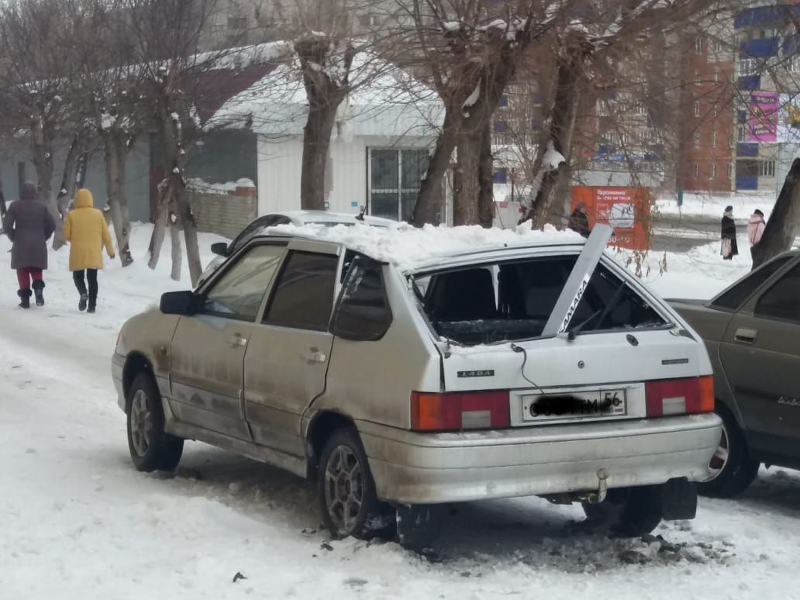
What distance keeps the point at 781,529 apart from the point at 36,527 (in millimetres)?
3810

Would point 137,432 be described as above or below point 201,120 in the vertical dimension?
below

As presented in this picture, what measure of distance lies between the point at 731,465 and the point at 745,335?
30.3 inches

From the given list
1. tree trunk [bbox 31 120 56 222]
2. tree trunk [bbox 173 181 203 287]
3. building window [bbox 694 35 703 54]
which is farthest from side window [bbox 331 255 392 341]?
tree trunk [bbox 31 120 56 222]

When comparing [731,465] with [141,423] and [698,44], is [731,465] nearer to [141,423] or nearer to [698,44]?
[141,423]

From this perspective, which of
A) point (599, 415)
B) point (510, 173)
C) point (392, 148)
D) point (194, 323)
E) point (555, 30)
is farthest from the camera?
point (510, 173)

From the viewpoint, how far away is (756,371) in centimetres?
756

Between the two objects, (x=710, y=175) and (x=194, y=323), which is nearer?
(x=194, y=323)

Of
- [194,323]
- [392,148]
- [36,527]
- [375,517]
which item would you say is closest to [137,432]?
[194,323]

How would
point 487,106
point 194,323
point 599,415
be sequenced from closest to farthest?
1. point 599,415
2. point 194,323
3. point 487,106

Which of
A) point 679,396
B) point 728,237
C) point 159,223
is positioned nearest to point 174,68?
point 159,223

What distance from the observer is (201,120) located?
930 inches

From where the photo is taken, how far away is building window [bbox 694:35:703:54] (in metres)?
13.9

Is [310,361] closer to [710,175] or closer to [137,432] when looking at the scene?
[137,432]

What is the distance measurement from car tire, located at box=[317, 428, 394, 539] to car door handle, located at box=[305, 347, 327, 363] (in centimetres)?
36
